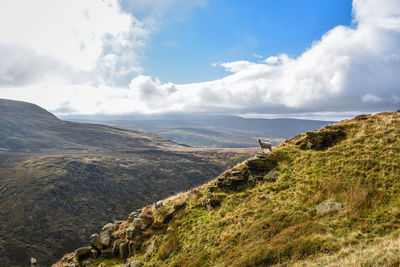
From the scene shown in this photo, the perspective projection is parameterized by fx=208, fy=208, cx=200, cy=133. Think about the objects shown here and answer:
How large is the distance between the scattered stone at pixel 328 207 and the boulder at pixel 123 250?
13050 mm

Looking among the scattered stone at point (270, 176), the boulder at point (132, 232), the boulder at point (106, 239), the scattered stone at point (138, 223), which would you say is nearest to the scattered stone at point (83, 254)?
the boulder at point (106, 239)

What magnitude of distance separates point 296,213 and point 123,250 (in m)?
12.1

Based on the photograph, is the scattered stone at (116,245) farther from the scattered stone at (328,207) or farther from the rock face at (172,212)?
the scattered stone at (328,207)

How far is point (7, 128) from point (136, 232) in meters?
238

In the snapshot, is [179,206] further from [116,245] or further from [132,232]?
[116,245]

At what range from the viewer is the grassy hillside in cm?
875

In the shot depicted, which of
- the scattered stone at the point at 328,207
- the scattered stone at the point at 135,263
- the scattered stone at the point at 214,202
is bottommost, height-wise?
the scattered stone at the point at 135,263

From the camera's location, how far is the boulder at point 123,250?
14.9m

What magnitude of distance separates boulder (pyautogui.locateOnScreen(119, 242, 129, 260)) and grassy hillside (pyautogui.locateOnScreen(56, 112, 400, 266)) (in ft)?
0.22

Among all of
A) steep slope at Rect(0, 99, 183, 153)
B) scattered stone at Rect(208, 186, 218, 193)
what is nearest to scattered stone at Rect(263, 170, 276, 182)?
scattered stone at Rect(208, 186, 218, 193)

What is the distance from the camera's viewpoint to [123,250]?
593 inches

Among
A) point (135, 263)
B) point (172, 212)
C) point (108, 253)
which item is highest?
point (172, 212)

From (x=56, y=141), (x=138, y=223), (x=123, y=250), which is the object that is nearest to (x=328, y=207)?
(x=138, y=223)

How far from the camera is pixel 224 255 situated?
1067cm
